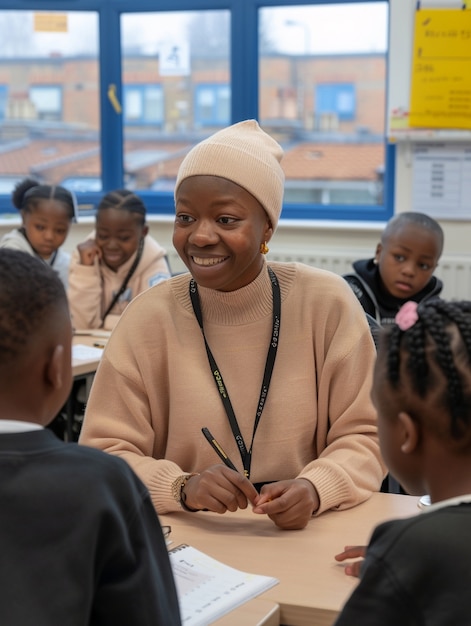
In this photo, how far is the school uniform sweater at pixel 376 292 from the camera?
10.8ft

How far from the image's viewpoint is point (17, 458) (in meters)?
1.03

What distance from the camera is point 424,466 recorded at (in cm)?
111

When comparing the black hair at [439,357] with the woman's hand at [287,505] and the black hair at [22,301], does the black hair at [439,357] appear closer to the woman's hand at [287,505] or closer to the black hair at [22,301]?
the black hair at [22,301]

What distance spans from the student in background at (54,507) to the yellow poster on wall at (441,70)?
14.2ft

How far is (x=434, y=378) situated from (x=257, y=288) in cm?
92

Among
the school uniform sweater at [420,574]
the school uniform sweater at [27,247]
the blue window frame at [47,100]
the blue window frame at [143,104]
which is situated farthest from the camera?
the blue window frame at [47,100]

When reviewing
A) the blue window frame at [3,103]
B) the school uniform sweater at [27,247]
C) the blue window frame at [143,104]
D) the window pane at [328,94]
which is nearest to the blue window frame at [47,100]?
the blue window frame at [3,103]

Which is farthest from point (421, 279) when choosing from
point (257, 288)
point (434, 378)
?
point (434, 378)

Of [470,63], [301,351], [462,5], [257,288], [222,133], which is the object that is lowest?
[301,351]

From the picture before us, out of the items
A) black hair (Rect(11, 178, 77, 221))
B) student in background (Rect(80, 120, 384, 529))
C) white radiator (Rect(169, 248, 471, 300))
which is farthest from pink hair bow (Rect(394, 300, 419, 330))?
white radiator (Rect(169, 248, 471, 300))

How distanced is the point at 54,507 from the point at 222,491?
648mm

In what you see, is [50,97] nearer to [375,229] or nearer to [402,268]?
[375,229]

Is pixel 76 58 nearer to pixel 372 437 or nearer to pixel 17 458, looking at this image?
pixel 372 437

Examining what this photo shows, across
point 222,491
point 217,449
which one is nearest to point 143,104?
point 217,449
